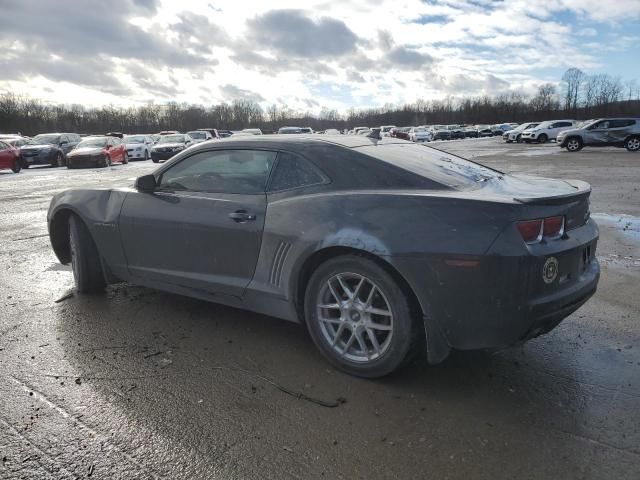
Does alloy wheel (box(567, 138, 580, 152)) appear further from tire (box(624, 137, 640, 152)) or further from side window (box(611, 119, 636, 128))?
tire (box(624, 137, 640, 152))

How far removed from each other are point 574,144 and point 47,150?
27.2 m

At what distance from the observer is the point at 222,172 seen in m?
3.88

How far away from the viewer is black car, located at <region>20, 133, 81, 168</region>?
24.2 meters

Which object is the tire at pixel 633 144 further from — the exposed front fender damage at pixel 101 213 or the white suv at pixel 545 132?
the exposed front fender damage at pixel 101 213

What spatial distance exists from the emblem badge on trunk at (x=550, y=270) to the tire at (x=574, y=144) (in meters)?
28.5

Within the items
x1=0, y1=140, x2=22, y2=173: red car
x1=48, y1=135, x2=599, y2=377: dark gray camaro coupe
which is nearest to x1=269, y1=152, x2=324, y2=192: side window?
x1=48, y1=135, x2=599, y2=377: dark gray camaro coupe

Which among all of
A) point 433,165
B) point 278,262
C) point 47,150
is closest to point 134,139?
point 47,150

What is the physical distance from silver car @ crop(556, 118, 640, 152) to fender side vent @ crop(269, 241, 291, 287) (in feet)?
92.3

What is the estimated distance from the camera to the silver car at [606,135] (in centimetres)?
2600

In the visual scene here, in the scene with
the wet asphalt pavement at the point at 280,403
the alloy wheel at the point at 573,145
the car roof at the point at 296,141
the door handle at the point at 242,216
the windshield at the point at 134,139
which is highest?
the car roof at the point at 296,141

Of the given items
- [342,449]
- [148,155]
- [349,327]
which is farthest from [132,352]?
[148,155]

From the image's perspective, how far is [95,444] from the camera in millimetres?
2531

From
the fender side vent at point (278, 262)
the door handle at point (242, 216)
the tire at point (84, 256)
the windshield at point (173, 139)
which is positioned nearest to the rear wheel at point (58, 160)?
the windshield at point (173, 139)

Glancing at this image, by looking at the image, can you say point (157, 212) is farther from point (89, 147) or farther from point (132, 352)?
point (89, 147)
